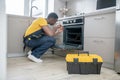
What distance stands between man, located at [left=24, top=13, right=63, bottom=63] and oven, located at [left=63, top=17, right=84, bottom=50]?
1.05ft

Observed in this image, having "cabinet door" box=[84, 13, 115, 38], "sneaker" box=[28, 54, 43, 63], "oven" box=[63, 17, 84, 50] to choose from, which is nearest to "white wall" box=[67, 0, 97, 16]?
"oven" box=[63, 17, 84, 50]

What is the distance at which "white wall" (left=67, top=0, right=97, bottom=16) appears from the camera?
10.1 ft

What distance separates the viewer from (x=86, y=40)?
92.8 inches

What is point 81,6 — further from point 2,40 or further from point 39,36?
point 2,40

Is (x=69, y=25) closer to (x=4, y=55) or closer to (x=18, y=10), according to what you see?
(x=18, y=10)

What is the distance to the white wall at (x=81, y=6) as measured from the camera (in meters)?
3.09

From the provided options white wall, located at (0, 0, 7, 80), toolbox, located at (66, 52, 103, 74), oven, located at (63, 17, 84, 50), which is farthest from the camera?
oven, located at (63, 17, 84, 50)

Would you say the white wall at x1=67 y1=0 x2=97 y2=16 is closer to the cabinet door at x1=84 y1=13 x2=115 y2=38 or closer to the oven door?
the oven door

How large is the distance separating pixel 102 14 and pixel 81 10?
141cm

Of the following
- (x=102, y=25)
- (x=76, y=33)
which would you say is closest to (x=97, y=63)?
(x=102, y=25)

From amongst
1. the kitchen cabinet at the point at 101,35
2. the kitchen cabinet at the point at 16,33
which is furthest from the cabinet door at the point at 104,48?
the kitchen cabinet at the point at 16,33

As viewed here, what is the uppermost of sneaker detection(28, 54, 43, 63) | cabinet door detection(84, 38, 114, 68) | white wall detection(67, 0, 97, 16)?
white wall detection(67, 0, 97, 16)

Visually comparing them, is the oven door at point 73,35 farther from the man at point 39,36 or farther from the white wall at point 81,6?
the white wall at point 81,6

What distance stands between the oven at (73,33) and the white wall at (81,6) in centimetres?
71
